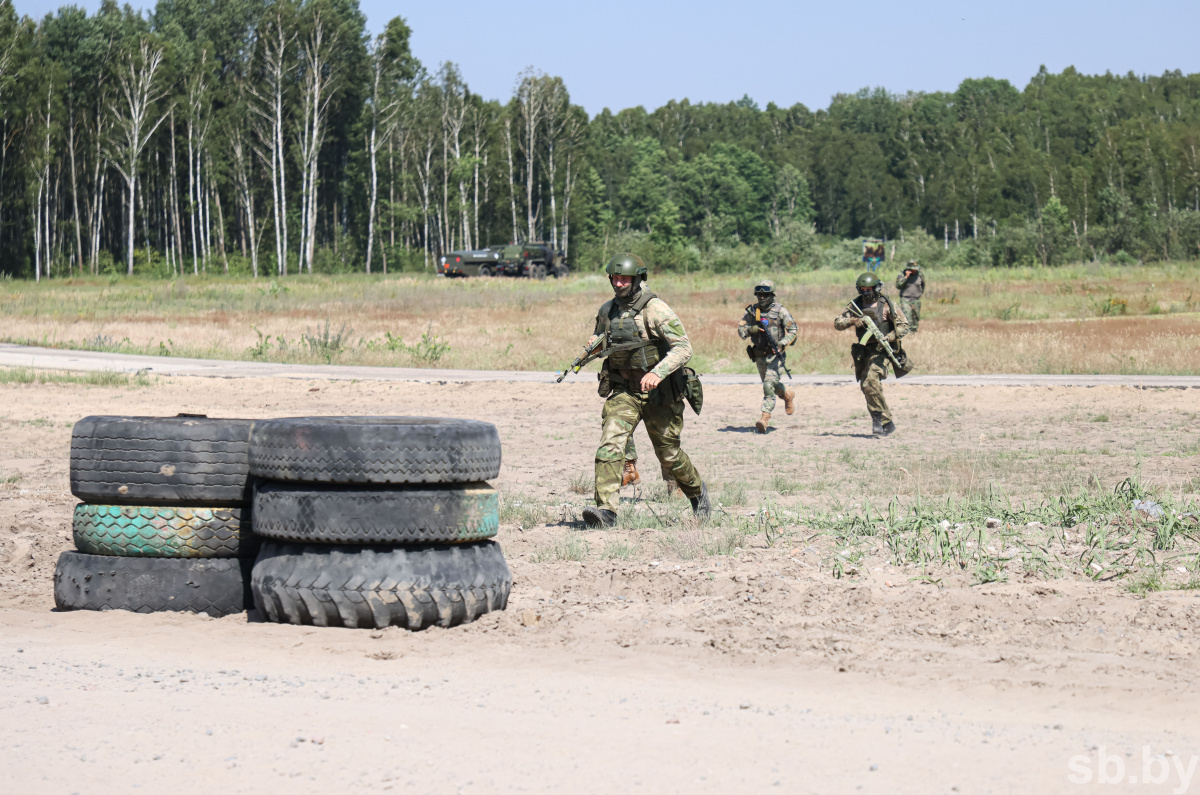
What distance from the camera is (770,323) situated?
14.6 metres

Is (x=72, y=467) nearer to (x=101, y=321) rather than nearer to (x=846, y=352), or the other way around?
(x=846, y=352)

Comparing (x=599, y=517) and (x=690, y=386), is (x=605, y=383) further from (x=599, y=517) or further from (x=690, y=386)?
(x=599, y=517)

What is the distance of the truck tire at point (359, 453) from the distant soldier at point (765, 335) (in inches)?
359

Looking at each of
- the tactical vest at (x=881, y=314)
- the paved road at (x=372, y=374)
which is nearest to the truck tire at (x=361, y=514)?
the tactical vest at (x=881, y=314)

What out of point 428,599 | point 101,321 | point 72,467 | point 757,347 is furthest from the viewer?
point 101,321

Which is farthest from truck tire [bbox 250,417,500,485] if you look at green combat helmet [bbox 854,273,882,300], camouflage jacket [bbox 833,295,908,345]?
camouflage jacket [bbox 833,295,908,345]

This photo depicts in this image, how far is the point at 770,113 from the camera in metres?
180

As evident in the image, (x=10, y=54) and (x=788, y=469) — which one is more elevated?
(x=10, y=54)

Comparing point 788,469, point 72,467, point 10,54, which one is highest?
point 10,54

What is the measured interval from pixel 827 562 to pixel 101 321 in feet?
102

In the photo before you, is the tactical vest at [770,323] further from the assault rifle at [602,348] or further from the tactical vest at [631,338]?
the tactical vest at [631,338]

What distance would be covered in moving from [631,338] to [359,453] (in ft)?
10.3

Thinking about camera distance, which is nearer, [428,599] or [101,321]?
[428,599]

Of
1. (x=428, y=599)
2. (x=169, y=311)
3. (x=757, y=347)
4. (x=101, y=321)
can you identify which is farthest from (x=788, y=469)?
(x=169, y=311)
